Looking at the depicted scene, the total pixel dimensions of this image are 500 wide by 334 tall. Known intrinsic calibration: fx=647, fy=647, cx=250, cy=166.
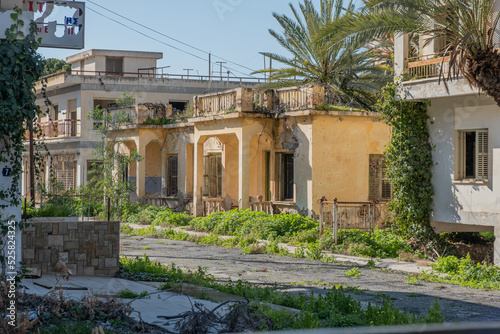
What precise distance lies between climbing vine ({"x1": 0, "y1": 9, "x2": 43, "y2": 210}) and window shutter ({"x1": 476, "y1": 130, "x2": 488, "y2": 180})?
441 inches

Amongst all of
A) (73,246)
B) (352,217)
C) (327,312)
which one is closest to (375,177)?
(352,217)

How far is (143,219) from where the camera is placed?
2736cm

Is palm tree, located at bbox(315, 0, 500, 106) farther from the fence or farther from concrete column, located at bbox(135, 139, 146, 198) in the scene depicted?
concrete column, located at bbox(135, 139, 146, 198)

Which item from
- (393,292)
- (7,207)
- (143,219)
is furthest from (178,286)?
(143,219)

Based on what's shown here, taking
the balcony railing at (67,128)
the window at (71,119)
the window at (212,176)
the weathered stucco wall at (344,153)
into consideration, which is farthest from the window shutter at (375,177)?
the window at (71,119)

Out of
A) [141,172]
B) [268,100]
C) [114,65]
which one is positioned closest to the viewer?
[268,100]

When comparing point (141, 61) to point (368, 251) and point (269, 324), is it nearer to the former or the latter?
point (368, 251)

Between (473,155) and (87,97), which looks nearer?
(473,155)

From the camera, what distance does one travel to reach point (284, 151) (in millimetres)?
23547

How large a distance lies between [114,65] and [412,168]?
1137 inches

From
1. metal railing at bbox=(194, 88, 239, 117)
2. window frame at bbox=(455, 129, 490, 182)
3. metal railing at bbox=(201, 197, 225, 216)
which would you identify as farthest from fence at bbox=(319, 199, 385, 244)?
Result: metal railing at bbox=(201, 197, 225, 216)

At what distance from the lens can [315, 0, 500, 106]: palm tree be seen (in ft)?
47.0

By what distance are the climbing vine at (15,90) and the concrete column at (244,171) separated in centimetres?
1427

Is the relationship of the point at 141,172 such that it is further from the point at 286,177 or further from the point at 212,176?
the point at 286,177
